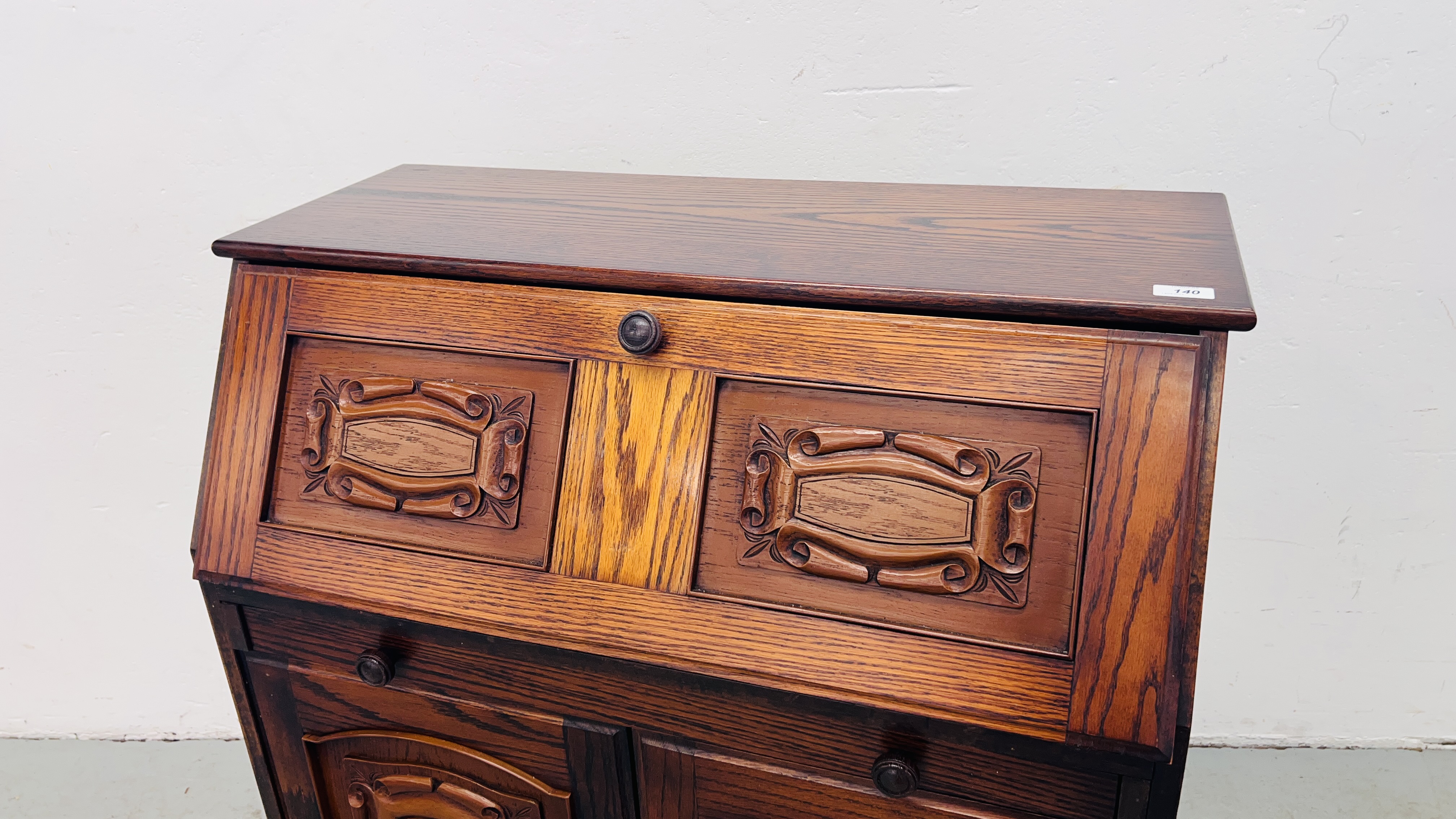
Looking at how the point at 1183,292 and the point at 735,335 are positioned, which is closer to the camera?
the point at 1183,292

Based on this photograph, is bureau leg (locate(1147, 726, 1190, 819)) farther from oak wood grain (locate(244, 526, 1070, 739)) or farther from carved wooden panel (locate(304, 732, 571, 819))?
carved wooden panel (locate(304, 732, 571, 819))

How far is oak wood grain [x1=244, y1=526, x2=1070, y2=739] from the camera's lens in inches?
41.8

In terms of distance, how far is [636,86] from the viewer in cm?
198

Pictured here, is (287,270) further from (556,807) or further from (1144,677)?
(1144,677)

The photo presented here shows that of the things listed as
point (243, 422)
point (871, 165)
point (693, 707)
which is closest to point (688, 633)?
point (693, 707)

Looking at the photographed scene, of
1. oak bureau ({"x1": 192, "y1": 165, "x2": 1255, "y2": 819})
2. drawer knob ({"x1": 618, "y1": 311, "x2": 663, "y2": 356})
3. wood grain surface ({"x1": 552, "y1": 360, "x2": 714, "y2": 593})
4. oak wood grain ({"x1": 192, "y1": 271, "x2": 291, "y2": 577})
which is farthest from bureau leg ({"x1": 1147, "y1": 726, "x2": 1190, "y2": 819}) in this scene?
oak wood grain ({"x1": 192, "y1": 271, "x2": 291, "y2": 577})

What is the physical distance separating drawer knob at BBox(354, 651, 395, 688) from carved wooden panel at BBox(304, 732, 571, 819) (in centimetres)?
11

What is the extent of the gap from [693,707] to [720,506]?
0.80 feet

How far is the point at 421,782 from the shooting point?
1.38m

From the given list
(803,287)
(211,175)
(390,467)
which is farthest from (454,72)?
(803,287)

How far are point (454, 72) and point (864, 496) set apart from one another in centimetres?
137

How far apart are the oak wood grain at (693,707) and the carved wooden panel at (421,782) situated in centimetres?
10

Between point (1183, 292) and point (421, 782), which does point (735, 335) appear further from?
point (421, 782)

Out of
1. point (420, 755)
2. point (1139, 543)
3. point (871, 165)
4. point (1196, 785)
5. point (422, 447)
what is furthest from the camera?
point (1196, 785)
